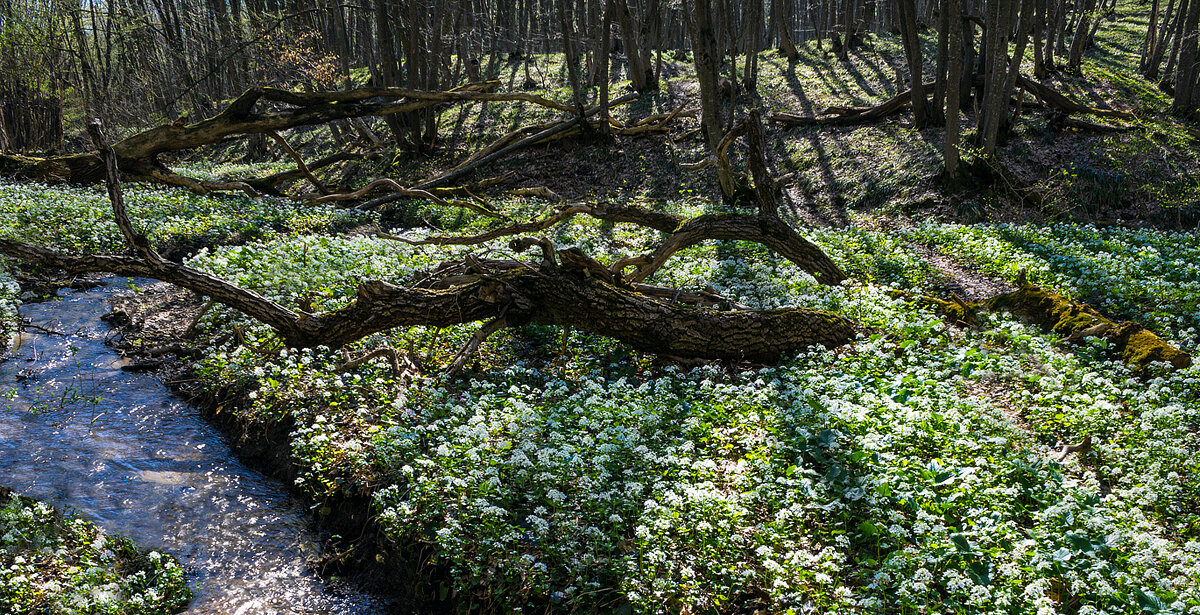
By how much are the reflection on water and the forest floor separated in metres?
0.47

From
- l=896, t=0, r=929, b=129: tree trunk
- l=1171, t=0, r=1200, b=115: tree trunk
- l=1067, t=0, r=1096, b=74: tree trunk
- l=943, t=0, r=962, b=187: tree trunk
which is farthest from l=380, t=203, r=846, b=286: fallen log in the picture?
l=1067, t=0, r=1096, b=74: tree trunk

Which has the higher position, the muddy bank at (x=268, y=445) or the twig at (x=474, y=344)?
the twig at (x=474, y=344)

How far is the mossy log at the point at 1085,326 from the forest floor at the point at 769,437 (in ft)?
0.84

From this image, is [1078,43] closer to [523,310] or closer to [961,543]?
[523,310]

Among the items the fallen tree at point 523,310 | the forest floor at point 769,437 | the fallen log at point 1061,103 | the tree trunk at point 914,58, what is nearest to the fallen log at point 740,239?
the forest floor at point 769,437

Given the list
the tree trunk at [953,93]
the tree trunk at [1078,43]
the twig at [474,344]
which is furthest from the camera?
the tree trunk at [1078,43]

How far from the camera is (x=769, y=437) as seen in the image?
231 inches

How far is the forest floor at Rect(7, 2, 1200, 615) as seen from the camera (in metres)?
4.36

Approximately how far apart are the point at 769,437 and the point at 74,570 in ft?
16.8

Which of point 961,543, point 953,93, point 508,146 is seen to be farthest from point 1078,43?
point 961,543

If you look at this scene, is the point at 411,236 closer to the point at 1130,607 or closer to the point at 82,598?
the point at 82,598

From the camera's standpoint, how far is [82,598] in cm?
461

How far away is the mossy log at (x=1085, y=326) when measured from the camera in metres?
6.78

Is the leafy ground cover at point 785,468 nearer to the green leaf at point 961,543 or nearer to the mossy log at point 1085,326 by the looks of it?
the green leaf at point 961,543
